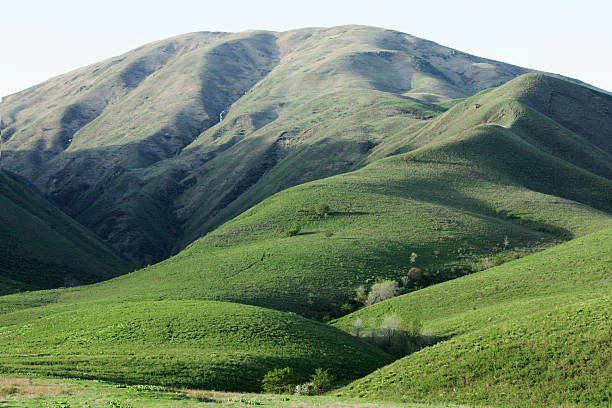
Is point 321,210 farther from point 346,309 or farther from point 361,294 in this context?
point 346,309

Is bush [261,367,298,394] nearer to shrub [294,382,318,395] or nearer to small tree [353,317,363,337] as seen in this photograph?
shrub [294,382,318,395]

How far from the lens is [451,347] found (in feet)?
137

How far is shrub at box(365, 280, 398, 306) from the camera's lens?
72250 mm

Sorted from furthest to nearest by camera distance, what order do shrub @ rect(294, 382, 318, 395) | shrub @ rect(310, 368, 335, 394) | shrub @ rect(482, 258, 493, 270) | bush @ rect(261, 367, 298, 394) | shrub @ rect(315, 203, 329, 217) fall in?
shrub @ rect(315, 203, 329, 217)
shrub @ rect(482, 258, 493, 270)
shrub @ rect(310, 368, 335, 394)
bush @ rect(261, 367, 298, 394)
shrub @ rect(294, 382, 318, 395)

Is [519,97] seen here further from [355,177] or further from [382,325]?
[382,325]

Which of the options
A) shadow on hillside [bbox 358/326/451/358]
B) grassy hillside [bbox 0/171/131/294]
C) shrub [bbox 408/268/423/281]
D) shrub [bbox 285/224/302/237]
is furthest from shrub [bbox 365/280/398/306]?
grassy hillside [bbox 0/171/131/294]

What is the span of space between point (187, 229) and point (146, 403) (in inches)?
6232

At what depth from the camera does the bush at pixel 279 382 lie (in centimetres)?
4116

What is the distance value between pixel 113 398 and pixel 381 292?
159 feet

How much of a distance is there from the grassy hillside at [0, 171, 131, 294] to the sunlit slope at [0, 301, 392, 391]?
1832 inches

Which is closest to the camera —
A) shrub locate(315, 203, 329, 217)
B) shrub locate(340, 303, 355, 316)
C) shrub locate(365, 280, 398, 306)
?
shrub locate(340, 303, 355, 316)

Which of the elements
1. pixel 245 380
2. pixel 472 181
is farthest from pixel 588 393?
pixel 472 181

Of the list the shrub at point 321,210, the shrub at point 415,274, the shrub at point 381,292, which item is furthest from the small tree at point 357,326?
the shrub at point 321,210

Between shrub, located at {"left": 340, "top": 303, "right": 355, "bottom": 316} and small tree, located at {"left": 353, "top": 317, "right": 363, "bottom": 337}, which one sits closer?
small tree, located at {"left": 353, "top": 317, "right": 363, "bottom": 337}
